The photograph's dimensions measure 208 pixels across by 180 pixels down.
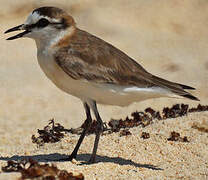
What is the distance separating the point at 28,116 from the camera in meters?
9.14

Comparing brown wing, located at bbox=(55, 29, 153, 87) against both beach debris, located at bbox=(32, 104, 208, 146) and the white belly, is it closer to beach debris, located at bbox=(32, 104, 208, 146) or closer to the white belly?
the white belly

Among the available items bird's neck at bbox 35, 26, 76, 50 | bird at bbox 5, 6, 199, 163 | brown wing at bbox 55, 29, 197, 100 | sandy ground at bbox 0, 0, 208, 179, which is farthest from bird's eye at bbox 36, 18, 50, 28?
sandy ground at bbox 0, 0, 208, 179

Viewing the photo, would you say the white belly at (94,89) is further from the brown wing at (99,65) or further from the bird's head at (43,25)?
the bird's head at (43,25)

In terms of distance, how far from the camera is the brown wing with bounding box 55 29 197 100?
5.12m

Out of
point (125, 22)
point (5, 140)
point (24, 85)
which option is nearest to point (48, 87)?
point (24, 85)

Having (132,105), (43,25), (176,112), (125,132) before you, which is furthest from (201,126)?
(132,105)

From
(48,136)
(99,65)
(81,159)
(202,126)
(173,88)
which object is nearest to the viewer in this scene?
(99,65)

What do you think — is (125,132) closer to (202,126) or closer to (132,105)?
(202,126)

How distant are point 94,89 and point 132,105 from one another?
483 centimetres

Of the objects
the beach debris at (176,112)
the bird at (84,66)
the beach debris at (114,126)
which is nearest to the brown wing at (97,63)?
the bird at (84,66)

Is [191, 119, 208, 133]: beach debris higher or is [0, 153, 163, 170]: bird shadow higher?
[191, 119, 208, 133]: beach debris

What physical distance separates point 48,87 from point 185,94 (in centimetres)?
580

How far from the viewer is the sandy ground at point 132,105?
5.66m

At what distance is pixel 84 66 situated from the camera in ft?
17.1
